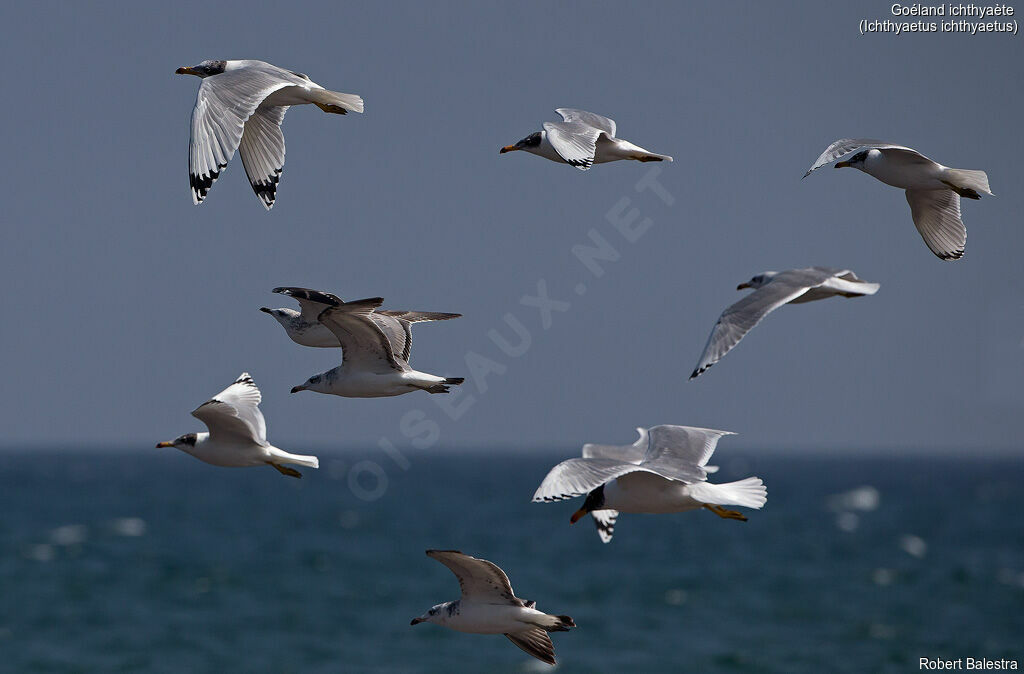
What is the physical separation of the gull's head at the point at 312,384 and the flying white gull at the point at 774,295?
3083 millimetres

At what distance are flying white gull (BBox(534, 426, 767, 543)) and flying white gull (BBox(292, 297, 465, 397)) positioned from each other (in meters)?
1.39

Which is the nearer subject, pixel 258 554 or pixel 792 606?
pixel 792 606

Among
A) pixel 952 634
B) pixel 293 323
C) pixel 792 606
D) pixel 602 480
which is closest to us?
pixel 602 480

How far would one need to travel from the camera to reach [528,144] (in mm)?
10508

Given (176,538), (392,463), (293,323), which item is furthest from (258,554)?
(392,463)

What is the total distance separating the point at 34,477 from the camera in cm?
11488

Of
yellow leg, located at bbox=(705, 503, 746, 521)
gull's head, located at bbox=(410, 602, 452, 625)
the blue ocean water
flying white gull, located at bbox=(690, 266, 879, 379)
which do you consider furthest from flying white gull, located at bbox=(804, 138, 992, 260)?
the blue ocean water

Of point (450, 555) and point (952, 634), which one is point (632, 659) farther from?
point (450, 555)

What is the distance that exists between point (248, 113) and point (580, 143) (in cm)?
243

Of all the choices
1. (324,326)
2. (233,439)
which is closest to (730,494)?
(324,326)

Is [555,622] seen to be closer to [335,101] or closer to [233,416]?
[233,416]

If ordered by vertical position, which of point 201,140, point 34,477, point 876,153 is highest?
point 876,153

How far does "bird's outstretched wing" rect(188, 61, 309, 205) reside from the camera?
28.3 feet

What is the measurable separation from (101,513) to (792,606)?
44245mm
